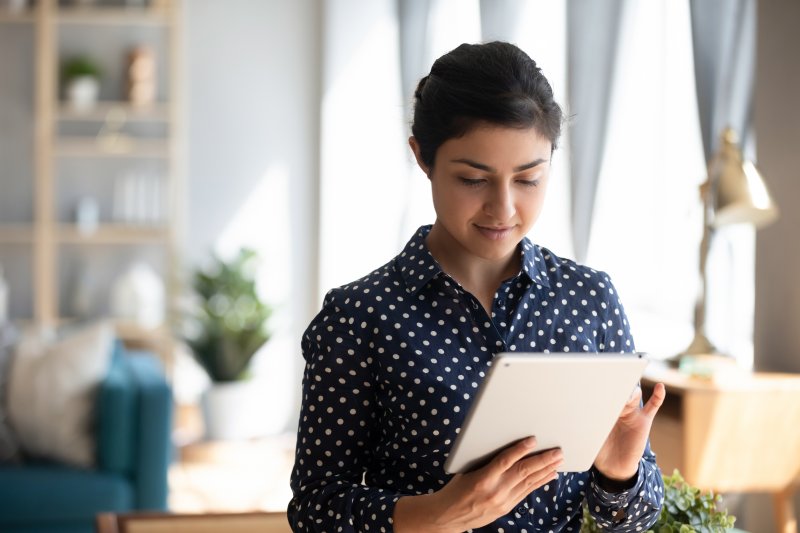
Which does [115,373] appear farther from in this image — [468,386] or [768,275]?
[468,386]

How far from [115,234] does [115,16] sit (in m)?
1.11

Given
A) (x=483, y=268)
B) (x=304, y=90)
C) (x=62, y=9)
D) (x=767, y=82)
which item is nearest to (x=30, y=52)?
(x=62, y=9)

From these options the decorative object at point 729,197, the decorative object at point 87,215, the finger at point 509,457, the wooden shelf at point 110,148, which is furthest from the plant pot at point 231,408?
the finger at point 509,457

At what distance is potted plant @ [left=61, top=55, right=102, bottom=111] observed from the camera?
18.5ft

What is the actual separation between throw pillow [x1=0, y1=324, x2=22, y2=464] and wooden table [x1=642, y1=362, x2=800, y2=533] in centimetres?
209

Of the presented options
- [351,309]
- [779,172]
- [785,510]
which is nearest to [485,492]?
[351,309]

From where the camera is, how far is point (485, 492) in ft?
3.85

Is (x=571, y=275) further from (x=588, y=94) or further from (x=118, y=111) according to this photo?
(x=118, y=111)

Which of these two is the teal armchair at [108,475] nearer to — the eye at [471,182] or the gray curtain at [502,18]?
the gray curtain at [502,18]

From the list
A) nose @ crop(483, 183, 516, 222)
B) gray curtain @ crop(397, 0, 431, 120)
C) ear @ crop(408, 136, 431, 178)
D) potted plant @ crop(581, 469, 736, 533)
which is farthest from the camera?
gray curtain @ crop(397, 0, 431, 120)

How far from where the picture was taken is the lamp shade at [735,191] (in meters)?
3.10

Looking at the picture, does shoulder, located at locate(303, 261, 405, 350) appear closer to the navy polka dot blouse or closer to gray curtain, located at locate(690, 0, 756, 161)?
the navy polka dot blouse

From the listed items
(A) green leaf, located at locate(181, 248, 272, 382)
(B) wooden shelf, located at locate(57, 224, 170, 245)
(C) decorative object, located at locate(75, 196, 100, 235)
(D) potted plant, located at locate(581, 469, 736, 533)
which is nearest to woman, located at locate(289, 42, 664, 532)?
(D) potted plant, located at locate(581, 469, 736, 533)

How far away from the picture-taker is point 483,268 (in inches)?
55.6
